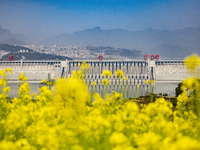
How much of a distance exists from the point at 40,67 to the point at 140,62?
3862cm

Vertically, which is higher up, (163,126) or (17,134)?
(163,126)

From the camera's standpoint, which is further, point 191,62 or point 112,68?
point 112,68

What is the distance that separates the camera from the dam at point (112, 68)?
277 ft

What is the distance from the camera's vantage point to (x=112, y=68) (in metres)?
93.9

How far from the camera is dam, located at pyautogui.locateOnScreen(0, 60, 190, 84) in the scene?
84562 millimetres

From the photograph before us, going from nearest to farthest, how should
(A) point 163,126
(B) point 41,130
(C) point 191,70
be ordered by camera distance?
1. (B) point 41,130
2. (A) point 163,126
3. (C) point 191,70

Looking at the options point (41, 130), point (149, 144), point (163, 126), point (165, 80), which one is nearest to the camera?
point (149, 144)

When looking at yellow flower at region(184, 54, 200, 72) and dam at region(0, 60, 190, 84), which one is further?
dam at region(0, 60, 190, 84)

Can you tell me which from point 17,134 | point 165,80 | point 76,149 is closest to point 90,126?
point 76,149

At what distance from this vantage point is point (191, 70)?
4574 millimetres

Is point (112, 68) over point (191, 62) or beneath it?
over

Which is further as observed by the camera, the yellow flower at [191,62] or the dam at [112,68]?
the dam at [112,68]

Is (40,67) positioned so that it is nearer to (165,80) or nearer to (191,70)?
(165,80)

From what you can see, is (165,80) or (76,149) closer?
(76,149)
